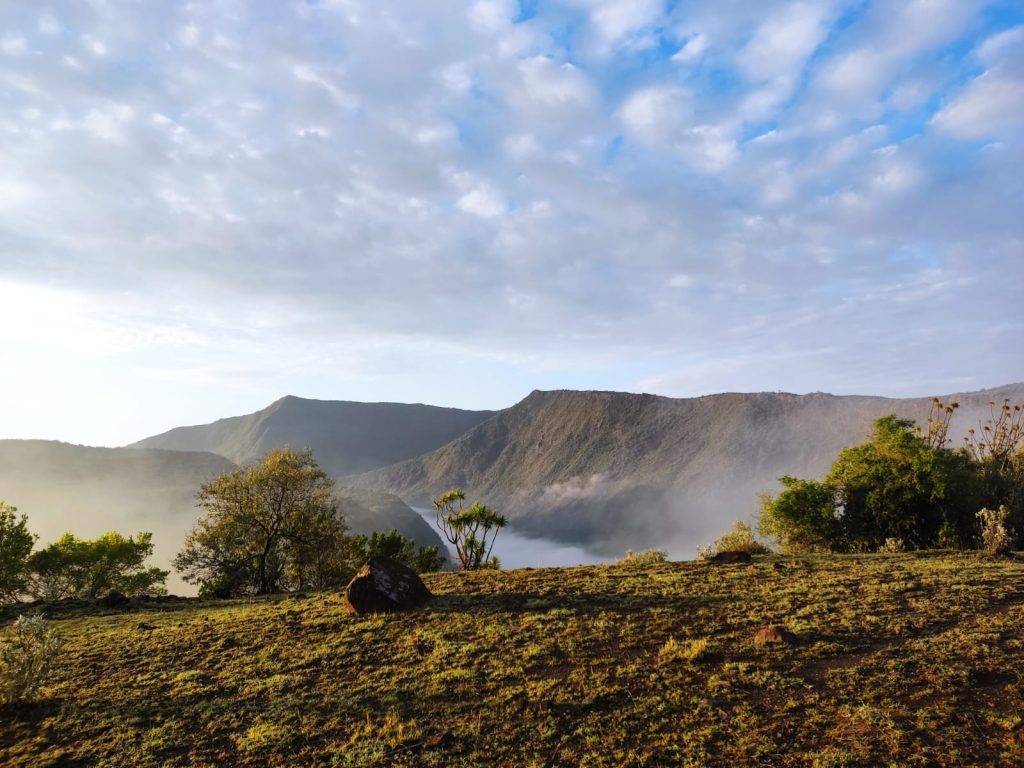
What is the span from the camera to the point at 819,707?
34.3 ft

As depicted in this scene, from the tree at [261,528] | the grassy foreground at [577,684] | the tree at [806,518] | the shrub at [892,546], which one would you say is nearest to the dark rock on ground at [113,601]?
the grassy foreground at [577,684]

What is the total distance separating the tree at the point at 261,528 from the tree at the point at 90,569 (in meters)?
6.01

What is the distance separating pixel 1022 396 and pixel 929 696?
21104 cm

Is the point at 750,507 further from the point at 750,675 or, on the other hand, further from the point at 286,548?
the point at 750,675

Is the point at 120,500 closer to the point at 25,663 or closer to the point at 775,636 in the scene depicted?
the point at 25,663

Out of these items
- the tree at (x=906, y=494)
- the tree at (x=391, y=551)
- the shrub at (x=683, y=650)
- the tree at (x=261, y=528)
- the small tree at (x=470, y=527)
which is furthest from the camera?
the tree at (x=391, y=551)

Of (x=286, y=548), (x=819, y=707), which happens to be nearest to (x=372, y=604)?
(x=819, y=707)

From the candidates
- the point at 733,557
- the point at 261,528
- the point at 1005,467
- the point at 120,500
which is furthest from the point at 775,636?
the point at 120,500

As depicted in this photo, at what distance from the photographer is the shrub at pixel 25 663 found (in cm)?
1351

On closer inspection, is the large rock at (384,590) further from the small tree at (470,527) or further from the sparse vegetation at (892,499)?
the sparse vegetation at (892,499)

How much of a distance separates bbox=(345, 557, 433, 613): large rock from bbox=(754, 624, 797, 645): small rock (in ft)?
41.8

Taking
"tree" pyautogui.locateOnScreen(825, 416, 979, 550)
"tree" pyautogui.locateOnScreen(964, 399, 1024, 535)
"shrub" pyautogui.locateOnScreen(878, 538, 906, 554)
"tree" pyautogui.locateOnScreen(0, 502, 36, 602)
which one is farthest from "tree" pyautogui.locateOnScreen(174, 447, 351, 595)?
"tree" pyautogui.locateOnScreen(964, 399, 1024, 535)

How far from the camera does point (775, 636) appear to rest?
1413 centimetres

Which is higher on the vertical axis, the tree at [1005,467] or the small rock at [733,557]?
the tree at [1005,467]
